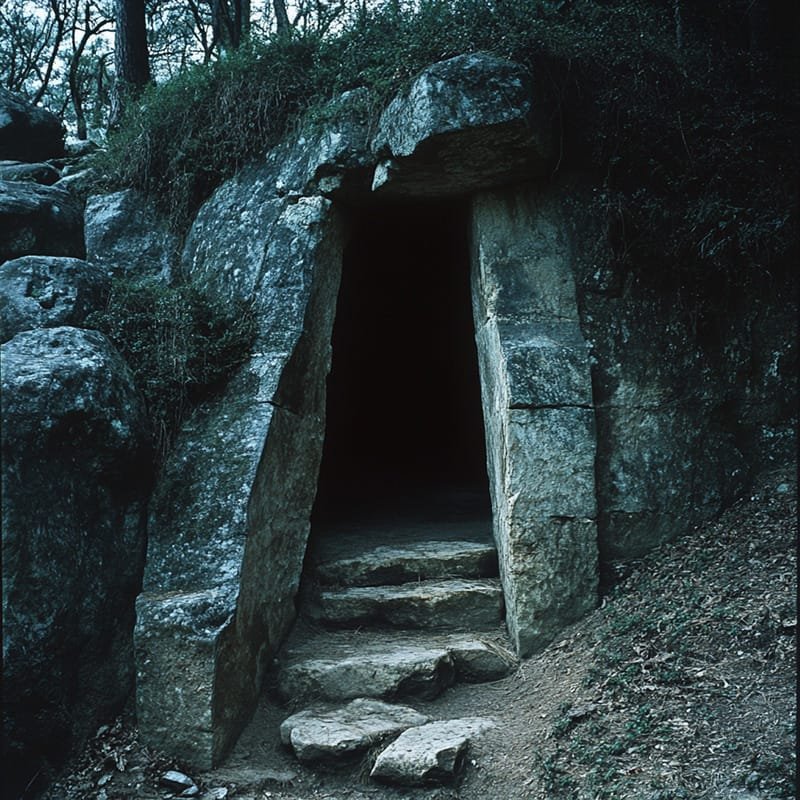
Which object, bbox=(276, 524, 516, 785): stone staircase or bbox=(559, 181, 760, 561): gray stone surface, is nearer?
bbox=(276, 524, 516, 785): stone staircase

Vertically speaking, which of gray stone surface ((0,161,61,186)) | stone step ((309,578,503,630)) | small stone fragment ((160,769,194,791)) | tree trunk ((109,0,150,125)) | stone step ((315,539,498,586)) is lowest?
small stone fragment ((160,769,194,791))

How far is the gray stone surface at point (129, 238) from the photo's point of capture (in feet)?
19.2

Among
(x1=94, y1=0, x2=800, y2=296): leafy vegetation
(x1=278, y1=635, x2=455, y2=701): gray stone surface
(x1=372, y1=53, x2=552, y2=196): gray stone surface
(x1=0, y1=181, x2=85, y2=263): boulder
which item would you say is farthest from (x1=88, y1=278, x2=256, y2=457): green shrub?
(x1=278, y1=635, x2=455, y2=701): gray stone surface

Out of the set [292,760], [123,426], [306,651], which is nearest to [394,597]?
[306,651]

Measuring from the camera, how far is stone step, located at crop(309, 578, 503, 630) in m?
5.04

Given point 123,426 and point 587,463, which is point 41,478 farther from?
point 587,463

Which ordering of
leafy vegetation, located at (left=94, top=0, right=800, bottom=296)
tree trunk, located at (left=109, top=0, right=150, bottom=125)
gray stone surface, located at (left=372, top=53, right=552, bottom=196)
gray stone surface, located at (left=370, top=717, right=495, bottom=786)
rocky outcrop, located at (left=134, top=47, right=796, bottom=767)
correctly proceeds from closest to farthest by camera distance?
1. gray stone surface, located at (left=370, top=717, right=495, bottom=786)
2. rocky outcrop, located at (left=134, top=47, right=796, bottom=767)
3. gray stone surface, located at (left=372, top=53, right=552, bottom=196)
4. leafy vegetation, located at (left=94, top=0, right=800, bottom=296)
5. tree trunk, located at (left=109, top=0, right=150, bottom=125)

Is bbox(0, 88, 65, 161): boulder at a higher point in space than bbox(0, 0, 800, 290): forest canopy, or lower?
higher

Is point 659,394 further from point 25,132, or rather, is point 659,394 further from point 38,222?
point 25,132

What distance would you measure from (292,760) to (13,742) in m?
1.35

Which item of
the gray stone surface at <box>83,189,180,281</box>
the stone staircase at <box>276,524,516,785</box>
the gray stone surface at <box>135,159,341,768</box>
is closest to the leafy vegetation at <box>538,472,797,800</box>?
the stone staircase at <box>276,524,516,785</box>

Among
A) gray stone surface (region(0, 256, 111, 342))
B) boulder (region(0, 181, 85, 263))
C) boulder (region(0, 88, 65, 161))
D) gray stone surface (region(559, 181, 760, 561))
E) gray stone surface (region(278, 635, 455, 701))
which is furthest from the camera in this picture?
boulder (region(0, 88, 65, 161))

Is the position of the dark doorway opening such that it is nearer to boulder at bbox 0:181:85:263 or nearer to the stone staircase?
the stone staircase

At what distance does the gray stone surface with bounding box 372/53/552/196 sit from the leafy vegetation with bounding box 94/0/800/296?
0.25 m
